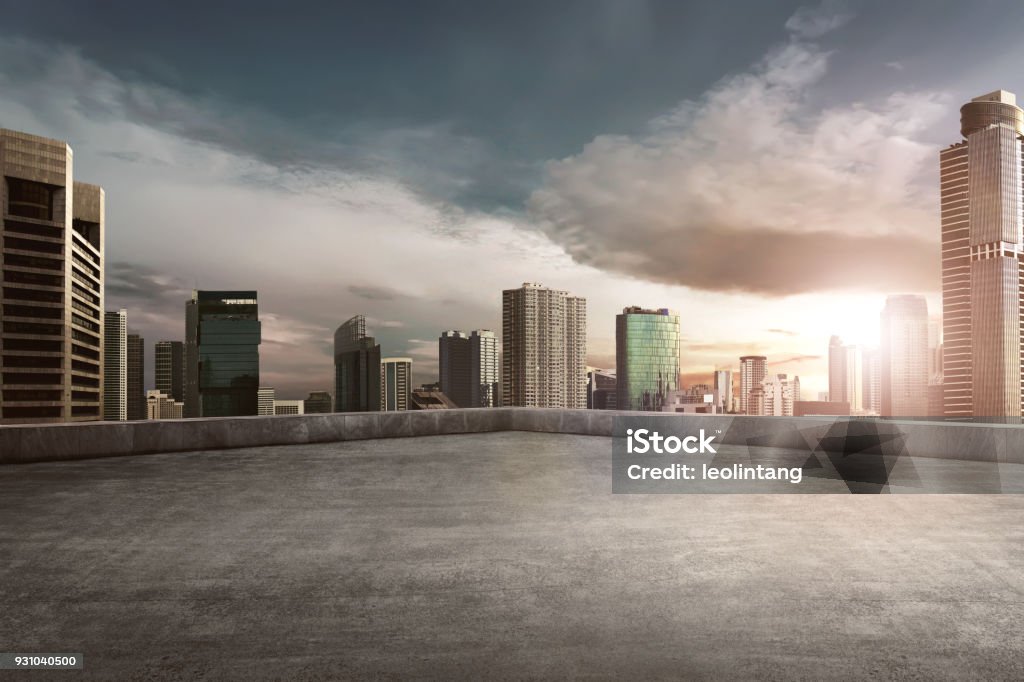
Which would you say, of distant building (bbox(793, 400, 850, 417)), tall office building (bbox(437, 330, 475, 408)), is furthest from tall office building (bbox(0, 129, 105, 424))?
distant building (bbox(793, 400, 850, 417))

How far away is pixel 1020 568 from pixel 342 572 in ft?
19.3

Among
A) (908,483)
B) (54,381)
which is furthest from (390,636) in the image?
(54,381)

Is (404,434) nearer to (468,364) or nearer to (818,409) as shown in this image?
(818,409)

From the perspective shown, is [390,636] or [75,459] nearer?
[390,636]

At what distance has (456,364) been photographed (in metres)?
193

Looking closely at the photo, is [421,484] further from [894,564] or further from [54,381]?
[54,381]

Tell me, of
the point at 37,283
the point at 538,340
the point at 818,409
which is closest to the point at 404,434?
the point at 818,409

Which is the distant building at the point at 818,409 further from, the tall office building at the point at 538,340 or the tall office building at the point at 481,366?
the tall office building at the point at 481,366

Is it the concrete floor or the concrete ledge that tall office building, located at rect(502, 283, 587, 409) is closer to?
the concrete ledge

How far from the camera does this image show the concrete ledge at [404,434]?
12.8 m

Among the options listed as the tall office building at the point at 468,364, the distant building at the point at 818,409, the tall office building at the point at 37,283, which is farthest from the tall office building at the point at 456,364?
the distant building at the point at 818,409

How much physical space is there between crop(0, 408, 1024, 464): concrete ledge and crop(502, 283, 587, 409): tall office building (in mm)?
105949

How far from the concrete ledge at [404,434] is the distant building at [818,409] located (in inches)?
19.5

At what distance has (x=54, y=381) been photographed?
14512 cm
